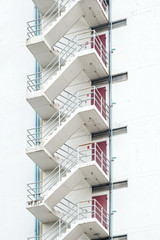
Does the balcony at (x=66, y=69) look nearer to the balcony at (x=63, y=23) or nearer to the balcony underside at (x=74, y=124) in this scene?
the balcony at (x=63, y=23)

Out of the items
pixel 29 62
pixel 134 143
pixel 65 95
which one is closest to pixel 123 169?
pixel 134 143

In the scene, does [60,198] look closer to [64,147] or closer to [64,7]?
[64,147]

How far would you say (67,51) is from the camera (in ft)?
145

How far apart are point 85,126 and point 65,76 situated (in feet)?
8.09

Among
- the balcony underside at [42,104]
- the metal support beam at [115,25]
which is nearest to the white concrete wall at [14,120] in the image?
the balcony underside at [42,104]

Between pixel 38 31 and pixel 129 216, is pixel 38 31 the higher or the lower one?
the higher one

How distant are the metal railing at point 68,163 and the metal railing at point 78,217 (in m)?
1.46

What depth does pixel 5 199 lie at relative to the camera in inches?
1762

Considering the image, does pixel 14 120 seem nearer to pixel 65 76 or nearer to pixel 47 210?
pixel 65 76

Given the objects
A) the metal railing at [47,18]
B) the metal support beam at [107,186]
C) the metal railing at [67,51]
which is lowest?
the metal support beam at [107,186]

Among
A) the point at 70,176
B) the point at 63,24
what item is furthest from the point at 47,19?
the point at 70,176

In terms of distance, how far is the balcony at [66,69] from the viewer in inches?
1694

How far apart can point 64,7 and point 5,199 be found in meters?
9.88

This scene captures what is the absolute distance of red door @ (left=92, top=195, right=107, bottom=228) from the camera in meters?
41.5
